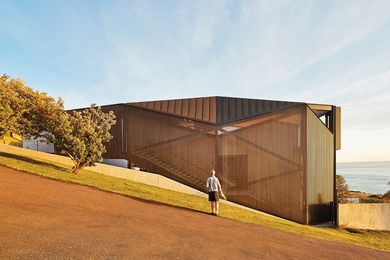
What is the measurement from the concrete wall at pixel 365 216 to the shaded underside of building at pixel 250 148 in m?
0.84

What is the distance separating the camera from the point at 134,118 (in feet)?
69.3

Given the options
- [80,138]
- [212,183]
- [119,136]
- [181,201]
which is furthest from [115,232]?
[119,136]

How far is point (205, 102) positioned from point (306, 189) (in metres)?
9.47

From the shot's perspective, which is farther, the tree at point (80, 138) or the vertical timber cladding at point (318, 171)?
the vertical timber cladding at point (318, 171)

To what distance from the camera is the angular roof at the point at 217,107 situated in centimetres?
1755

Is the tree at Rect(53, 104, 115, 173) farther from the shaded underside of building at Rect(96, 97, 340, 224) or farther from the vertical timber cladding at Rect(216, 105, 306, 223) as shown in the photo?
the vertical timber cladding at Rect(216, 105, 306, 223)

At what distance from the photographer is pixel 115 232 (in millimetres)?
5812

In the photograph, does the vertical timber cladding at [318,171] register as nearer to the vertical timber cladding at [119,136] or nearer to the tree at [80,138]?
the tree at [80,138]

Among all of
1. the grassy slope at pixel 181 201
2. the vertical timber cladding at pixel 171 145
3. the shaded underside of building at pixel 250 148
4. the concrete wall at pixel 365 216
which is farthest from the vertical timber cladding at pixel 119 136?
the concrete wall at pixel 365 216

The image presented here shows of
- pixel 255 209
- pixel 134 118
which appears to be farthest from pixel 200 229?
pixel 134 118

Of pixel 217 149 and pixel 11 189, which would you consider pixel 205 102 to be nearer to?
pixel 217 149

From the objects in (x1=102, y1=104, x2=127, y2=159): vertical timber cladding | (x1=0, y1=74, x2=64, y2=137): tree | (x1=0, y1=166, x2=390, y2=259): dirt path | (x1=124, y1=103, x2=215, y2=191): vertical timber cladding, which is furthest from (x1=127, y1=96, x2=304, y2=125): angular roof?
(x1=0, y1=166, x2=390, y2=259): dirt path

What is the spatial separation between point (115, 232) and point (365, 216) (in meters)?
18.8

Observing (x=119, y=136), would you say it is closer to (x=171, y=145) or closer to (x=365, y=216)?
(x=171, y=145)
